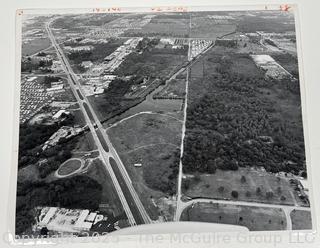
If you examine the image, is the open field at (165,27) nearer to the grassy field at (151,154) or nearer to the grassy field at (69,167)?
the grassy field at (151,154)

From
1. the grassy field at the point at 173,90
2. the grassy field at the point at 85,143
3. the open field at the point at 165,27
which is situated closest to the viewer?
the grassy field at the point at 85,143

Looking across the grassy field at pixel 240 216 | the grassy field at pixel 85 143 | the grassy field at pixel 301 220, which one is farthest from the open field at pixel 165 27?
the grassy field at pixel 301 220

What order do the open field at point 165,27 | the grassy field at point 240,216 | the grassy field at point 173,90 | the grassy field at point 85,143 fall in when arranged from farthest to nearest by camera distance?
the open field at point 165,27, the grassy field at point 173,90, the grassy field at point 85,143, the grassy field at point 240,216

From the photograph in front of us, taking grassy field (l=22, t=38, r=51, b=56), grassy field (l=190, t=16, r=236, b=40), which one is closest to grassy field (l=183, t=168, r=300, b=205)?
grassy field (l=190, t=16, r=236, b=40)

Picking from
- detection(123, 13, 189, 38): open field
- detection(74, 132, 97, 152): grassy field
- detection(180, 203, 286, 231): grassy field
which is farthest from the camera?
detection(123, 13, 189, 38): open field

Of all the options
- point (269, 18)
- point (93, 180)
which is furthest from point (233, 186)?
point (269, 18)

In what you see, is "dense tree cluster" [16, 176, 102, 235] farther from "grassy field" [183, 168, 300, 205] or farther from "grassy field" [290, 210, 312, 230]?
"grassy field" [290, 210, 312, 230]
